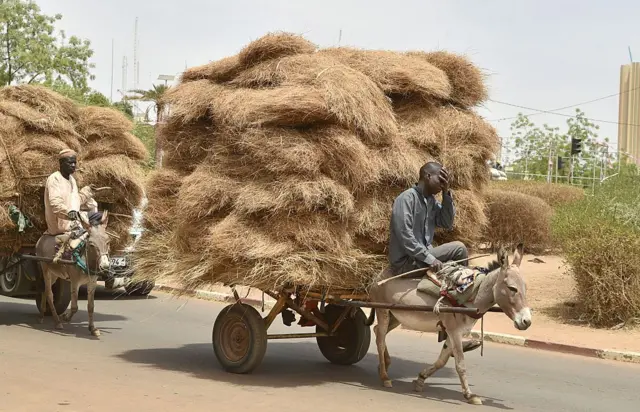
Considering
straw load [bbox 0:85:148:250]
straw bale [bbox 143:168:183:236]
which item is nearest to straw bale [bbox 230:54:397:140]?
straw bale [bbox 143:168:183:236]

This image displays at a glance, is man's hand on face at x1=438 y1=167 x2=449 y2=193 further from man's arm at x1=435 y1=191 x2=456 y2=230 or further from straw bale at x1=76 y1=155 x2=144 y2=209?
straw bale at x1=76 y1=155 x2=144 y2=209

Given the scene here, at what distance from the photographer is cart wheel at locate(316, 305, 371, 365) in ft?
34.0

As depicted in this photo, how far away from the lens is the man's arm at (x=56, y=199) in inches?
480

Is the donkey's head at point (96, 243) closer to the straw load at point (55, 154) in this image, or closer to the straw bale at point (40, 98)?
the straw load at point (55, 154)

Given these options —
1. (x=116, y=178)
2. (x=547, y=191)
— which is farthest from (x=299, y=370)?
(x=547, y=191)

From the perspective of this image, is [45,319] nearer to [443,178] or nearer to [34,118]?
[34,118]

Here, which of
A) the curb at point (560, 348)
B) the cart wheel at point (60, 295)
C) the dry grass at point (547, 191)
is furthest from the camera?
the dry grass at point (547, 191)

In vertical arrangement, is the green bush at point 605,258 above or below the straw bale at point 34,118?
below

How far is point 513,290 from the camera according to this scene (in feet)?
26.1

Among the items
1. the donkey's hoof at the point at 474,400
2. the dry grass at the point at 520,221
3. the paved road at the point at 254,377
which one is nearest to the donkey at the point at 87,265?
the paved road at the point at 254,377

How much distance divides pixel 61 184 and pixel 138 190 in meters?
1.67

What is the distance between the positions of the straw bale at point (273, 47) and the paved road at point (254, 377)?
3.04 meters

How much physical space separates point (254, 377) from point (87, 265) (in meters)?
3.98

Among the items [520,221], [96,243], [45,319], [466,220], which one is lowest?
[45,319]
